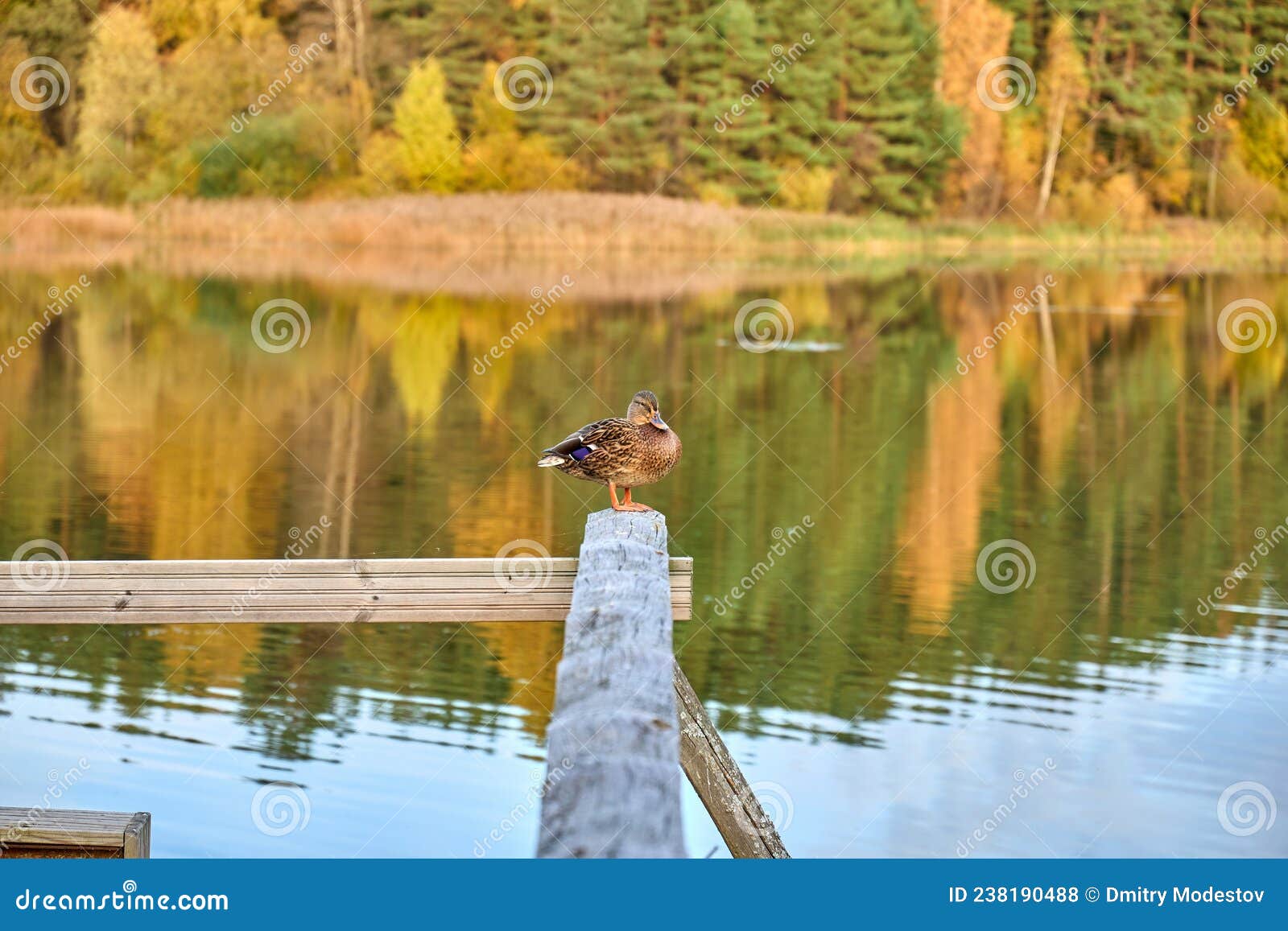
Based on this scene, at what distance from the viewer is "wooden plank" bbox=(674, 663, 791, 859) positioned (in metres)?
4.16

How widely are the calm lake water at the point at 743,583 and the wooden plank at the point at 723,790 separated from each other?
1.80 meters

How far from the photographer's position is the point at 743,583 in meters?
10.0

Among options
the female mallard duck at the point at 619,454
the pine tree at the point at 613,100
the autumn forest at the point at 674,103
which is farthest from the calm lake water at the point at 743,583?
the pine tree at the point at 613,100

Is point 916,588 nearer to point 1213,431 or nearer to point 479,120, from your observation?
point 1213,431

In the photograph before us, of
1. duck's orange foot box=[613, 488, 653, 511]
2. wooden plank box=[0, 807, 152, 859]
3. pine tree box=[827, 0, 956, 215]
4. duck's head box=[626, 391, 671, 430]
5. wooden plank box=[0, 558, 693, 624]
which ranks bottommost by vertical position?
wooden plank box=[0, 807, 152, 859]

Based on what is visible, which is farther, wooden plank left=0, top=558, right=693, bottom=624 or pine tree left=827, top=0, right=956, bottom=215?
pine tree left=827, top=0, right=956, bottom=215

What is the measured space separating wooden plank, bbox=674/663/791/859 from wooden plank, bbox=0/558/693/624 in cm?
32

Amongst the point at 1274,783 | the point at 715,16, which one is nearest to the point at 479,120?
the point at 715,16

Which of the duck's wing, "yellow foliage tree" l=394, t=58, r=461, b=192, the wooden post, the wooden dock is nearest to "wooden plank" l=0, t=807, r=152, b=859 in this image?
the wooden dock

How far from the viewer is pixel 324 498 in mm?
12422

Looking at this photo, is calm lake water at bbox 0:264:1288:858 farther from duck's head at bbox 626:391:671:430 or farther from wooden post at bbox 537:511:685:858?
wooden post at bbox 537:511:685:858

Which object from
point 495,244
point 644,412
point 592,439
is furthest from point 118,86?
point 592,439

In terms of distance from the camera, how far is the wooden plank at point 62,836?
3.93 m

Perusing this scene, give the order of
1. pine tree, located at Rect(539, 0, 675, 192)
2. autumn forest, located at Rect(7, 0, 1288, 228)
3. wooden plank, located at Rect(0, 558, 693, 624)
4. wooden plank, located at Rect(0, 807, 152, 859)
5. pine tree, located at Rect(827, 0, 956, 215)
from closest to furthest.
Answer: wooden plank, located at Rect(0, 807, 152, 859)
wooden plank, located at Rect(0, 558, 693, 624)
autumn forest, located at Rect(7, 0, 1288, 228)
pine tree, located at Rect(539, 0, 675, 192)
pine tree, located at Rect(827, 0, 956, 215)
